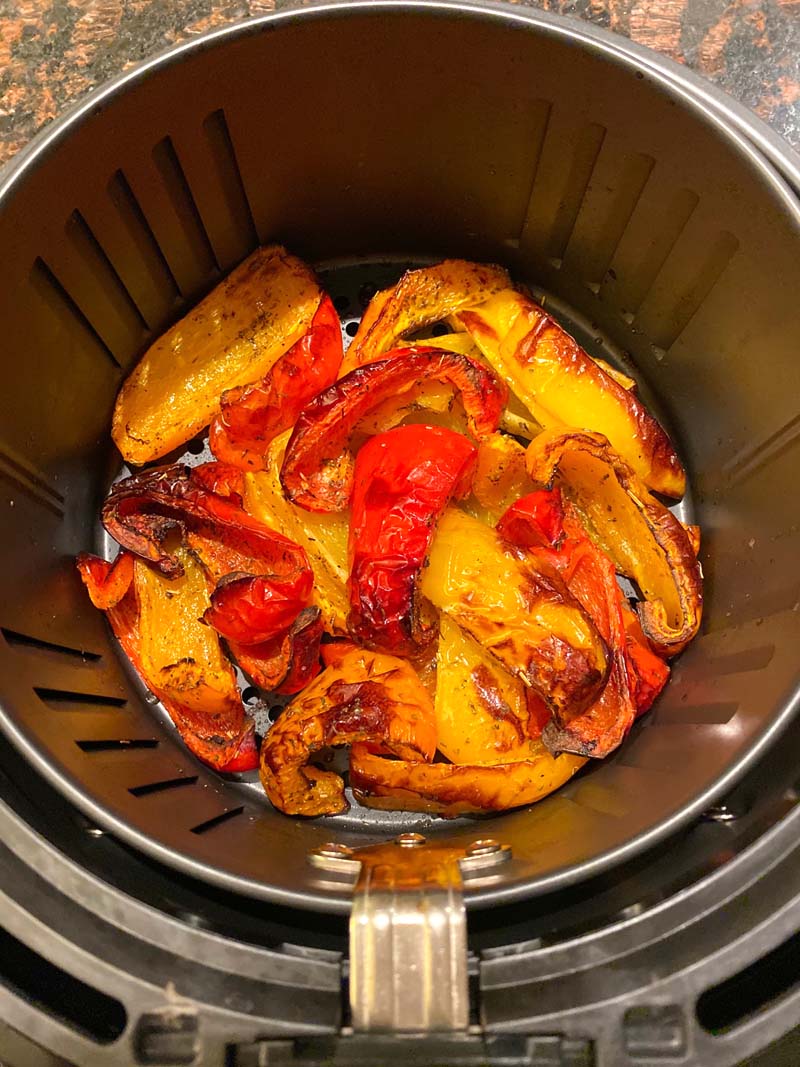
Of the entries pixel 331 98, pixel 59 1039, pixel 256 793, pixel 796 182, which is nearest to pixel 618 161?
pixel 796 182

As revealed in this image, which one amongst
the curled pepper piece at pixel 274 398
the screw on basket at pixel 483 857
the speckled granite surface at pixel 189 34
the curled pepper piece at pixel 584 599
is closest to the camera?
the screw on basket at pixel 483 857

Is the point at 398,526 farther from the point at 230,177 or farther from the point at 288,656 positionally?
the point at 230,177

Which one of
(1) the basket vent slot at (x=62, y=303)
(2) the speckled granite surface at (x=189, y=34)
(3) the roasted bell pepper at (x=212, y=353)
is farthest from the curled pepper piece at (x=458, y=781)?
(2) the speckled granite surface at (x=189, y=34)

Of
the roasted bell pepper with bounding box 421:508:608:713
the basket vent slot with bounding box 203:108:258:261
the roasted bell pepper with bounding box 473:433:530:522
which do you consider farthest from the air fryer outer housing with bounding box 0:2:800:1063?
the roasted bell pepper with bounding box 473:433:530:522

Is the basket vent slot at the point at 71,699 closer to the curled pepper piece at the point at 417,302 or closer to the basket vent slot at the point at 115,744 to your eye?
the basket vent slot at the point at 115,744

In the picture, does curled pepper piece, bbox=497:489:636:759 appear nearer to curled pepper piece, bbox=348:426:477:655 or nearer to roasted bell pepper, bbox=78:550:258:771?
curled pepper piece, bbox=348:426:477:655

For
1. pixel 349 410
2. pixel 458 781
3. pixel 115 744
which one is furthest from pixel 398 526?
pixel 115 744
